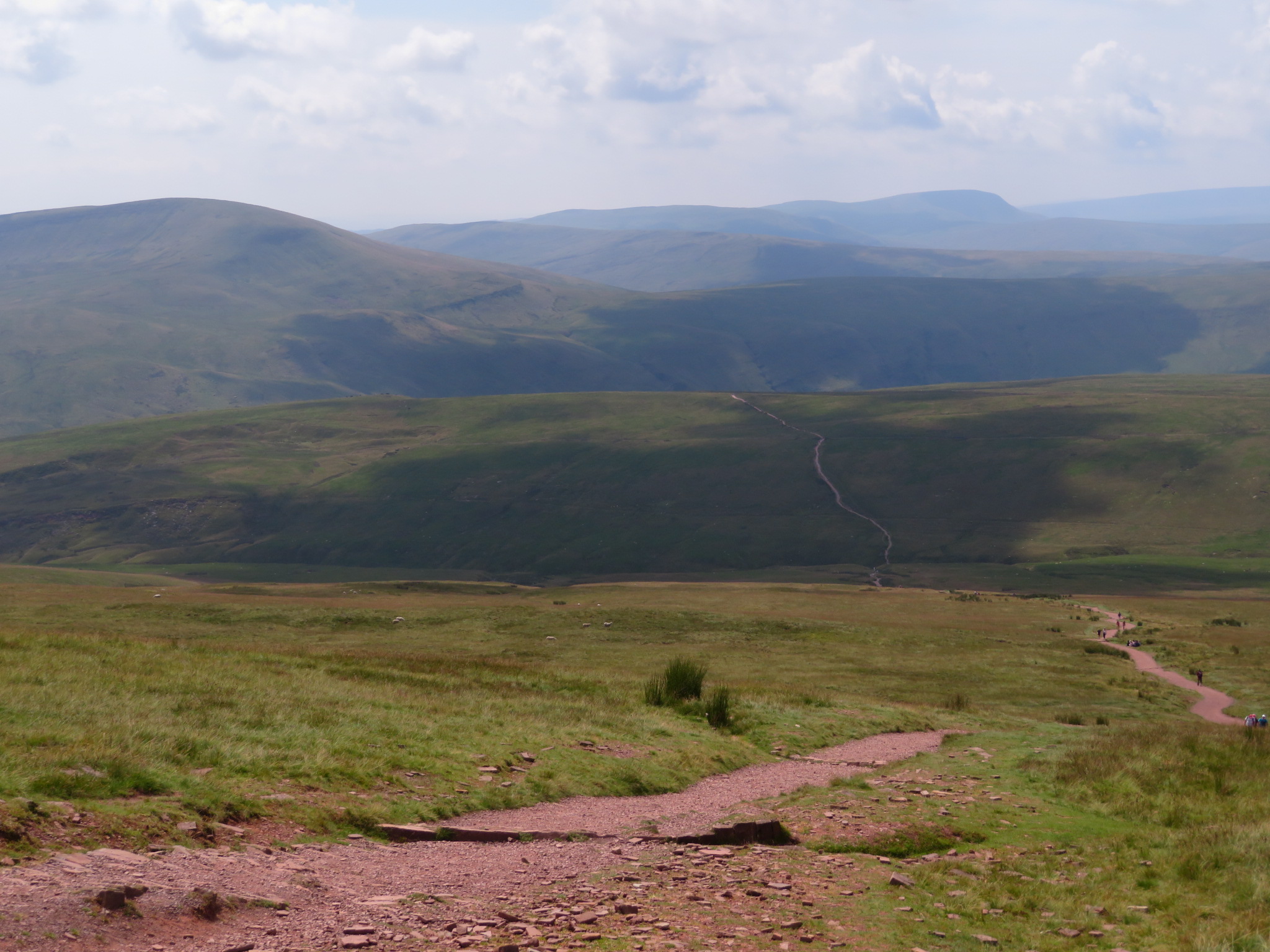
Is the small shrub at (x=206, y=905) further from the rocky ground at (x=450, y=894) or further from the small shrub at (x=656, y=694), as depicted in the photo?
the small shrub at (x=656, y=694)

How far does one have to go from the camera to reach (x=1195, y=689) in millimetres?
50000

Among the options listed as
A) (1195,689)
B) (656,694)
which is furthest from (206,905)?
(1195,689)

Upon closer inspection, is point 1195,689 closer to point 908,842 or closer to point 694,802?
point 908,842

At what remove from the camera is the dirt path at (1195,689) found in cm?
4250

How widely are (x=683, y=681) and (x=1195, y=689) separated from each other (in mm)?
32203

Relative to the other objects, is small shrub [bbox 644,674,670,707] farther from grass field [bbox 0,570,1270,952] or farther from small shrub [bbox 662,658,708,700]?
grass field [bbox 0,570,1270,952]

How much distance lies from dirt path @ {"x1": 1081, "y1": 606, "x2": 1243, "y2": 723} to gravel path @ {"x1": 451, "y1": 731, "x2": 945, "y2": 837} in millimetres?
21393

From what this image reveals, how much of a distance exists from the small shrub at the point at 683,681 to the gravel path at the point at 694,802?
4.82m

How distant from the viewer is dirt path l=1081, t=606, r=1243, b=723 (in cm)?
4250

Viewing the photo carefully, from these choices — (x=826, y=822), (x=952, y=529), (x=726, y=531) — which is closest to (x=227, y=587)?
(x=826, y=822)

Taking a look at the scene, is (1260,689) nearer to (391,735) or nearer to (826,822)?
(826,822)

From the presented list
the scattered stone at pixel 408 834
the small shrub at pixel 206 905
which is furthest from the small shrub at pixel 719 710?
the small shrub at pixel 206 905

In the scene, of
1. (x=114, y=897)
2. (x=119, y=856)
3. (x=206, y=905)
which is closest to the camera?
(x=114, y=897)

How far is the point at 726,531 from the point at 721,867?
181 m
